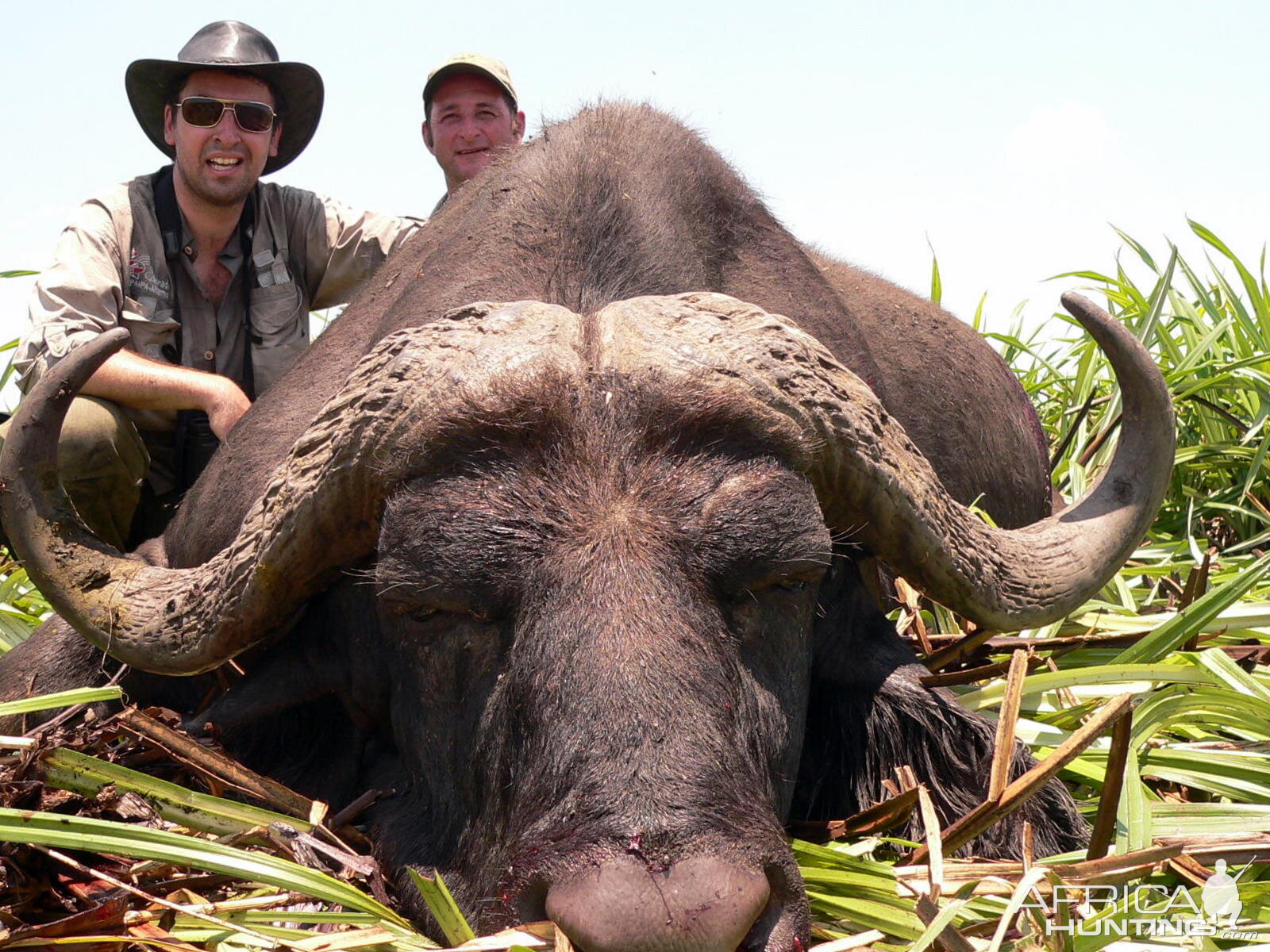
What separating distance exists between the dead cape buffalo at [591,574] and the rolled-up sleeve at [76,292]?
1702 millimetres

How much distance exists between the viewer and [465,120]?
8.18 m

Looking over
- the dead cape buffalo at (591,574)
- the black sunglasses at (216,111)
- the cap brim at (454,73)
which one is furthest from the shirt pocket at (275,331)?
the cap brim at (454,73)

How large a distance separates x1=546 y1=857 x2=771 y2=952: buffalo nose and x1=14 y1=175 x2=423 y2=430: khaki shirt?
361 cm

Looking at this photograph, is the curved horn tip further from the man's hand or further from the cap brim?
the cap brim

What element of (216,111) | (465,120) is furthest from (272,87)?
(465,120)

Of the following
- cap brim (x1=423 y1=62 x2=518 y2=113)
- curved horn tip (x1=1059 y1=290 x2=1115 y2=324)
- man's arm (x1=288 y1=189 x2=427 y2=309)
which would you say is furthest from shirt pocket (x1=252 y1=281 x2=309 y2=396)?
curved horn tip (x1=1059 y1=290 x2=1115 y2=324)

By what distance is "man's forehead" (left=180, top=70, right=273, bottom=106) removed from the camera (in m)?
6.27

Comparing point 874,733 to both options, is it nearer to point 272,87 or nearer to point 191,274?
point 191,274

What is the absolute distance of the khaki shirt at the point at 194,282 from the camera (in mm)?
5445

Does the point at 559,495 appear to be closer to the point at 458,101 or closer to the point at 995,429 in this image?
the point at 995,429

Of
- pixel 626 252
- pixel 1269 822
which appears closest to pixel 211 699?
pixel 626 252

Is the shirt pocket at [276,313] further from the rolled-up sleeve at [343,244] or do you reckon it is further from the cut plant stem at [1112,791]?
the cut plant stem at [1112,791]

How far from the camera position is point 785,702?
3016 mm

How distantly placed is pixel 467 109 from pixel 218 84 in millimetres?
2144
